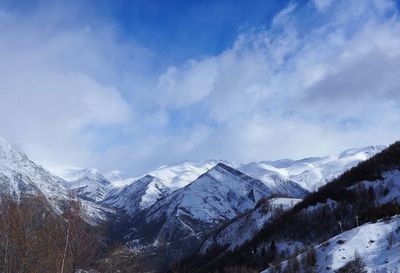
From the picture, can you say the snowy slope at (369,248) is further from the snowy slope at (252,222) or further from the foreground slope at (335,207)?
the snowy slope at (252,222)

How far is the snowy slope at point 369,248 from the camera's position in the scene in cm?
2364

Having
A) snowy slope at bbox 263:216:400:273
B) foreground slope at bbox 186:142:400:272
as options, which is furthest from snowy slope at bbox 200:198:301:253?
snowy slope at bbox 263:216:400:273

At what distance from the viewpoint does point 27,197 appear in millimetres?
22016

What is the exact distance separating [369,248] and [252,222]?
145879mm

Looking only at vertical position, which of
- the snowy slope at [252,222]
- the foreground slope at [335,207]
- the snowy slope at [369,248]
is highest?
the snowy slope at [252,222]

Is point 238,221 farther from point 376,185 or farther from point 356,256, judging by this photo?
point 356,256

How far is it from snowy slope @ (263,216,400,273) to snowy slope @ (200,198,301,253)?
128062 millimetres

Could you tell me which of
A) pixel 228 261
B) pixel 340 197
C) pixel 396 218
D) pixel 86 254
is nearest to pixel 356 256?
pixel 396 218

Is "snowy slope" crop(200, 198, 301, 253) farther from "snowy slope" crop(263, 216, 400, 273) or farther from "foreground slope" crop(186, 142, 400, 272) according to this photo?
"snowy slope" crop(263, 216, 400, 273)

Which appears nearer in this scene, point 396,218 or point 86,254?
point 86,254

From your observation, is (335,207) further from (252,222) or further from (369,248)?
(369,248)

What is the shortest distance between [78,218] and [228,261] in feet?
424

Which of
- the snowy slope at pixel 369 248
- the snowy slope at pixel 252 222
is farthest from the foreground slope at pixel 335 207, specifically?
the snowy slope at pixel 369 248

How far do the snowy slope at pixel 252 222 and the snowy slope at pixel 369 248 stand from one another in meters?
128
